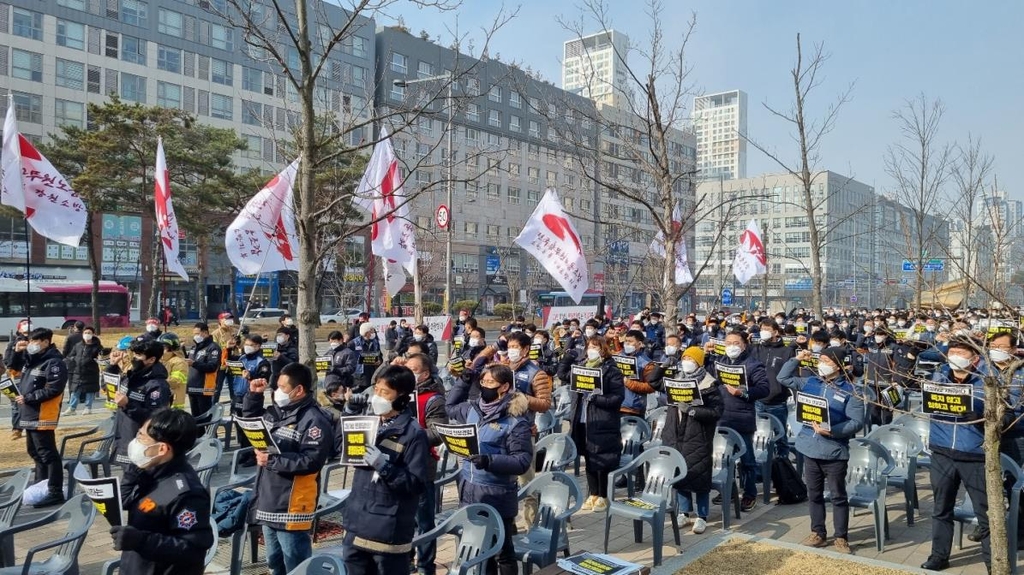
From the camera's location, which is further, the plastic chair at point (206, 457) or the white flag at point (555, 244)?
the white flag at point (555, 244)

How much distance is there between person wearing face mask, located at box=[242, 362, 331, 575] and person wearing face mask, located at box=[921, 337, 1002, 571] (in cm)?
507

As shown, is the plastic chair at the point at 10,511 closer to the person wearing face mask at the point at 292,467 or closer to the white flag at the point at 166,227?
the person wearing face mask at the point at 292,467

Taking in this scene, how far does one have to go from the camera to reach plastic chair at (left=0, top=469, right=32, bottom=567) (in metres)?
5.34

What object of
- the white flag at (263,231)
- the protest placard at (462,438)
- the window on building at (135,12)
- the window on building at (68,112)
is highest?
the window on building at (135,12)

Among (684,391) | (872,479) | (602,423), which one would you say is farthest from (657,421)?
(872,479)

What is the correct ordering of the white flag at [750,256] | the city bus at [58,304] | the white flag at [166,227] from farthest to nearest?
the city bus at [58,304] < the white flag at [750,256] < the white flag at [166,227]

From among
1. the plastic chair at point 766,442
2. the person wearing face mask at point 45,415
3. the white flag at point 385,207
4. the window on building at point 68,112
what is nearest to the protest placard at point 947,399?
the plastic chair at point 766,442

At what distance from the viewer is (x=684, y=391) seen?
7.09 m

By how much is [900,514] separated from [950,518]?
6.25 feet

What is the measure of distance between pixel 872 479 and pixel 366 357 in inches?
387

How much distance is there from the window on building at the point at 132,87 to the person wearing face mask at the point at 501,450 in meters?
50.0

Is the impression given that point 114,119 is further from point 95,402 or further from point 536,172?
point 536,172

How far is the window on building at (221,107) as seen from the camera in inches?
2025

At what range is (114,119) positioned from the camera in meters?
31.2
